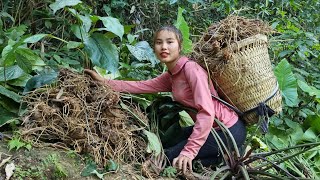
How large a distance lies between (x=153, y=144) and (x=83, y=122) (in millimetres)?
442

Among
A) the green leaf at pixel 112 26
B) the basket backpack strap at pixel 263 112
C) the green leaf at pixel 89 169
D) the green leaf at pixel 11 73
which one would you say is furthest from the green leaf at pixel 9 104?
the basket backpack strap at pixel 263 112

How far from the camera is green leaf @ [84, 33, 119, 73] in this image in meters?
2.40

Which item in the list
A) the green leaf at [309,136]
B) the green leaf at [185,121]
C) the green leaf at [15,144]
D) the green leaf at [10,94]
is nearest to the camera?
the green leaf at [15,144]

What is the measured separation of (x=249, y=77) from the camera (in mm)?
2402

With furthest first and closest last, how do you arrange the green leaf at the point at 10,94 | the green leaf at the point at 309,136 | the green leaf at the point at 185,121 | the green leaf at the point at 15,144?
1. the green leaf at the point at 309,136
2. the green leaf at the point at 185,121
3. the green leaf at the point at 10,94
4. the green leaf at the point at 15,144

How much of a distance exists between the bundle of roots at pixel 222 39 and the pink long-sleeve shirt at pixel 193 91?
74 millimetres

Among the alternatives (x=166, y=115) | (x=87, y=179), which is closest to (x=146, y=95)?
(x=166, y=115)

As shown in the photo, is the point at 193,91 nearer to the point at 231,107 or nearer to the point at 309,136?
the point at 231,107

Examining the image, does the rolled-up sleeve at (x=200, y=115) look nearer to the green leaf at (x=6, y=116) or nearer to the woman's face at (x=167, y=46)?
the woman's face at (x=167, y=46)

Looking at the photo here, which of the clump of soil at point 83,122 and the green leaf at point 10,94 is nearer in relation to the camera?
the clump of soil at point 83,122

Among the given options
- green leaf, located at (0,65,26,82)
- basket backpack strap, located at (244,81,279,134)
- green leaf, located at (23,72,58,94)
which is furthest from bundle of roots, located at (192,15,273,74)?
green leaf, located at (0,65,26,82)

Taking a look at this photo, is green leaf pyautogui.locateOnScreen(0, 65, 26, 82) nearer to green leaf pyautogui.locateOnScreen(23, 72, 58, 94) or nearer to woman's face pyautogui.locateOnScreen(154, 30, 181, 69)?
green leaf pyautogui.locateOnScreen(23, 72, 58, 94)

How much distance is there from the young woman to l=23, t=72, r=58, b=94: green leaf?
0.79ft

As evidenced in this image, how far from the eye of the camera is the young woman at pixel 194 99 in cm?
224
